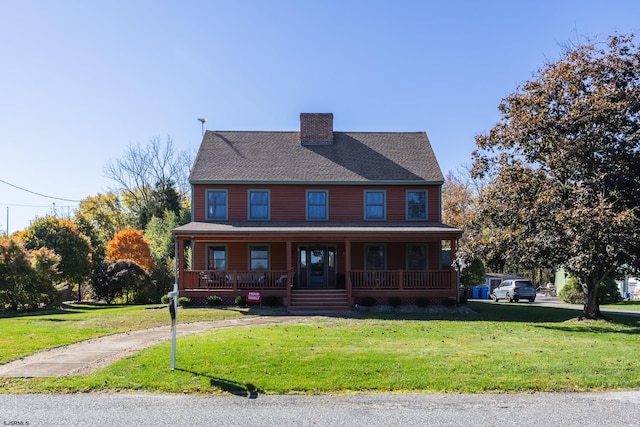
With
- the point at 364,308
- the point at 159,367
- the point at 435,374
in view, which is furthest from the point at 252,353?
the point at 364,308

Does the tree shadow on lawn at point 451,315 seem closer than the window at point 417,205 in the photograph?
Yes

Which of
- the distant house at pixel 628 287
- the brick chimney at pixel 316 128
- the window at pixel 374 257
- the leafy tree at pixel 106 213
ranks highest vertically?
the brick chimney at pixel 316 128

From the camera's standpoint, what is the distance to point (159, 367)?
871 cm

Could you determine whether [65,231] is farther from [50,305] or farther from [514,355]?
[514,355]

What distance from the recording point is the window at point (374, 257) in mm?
23908

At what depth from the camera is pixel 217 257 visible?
2373cm

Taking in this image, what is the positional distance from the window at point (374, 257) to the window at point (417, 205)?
1.96 meters

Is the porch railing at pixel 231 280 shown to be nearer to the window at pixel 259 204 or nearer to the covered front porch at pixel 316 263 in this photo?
the covered front porch at pixel 316 263

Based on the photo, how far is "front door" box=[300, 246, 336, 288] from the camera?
23.9 meters

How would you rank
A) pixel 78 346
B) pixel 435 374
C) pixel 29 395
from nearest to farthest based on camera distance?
pixel 29 395, pixel 435 374, pixel 78 346

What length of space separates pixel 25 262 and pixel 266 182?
10388mm

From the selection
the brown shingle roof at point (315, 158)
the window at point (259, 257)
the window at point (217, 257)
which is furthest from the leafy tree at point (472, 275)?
the window at point (217, 257)

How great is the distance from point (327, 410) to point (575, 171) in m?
13.2

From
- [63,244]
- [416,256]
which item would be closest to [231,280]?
[416,256]
